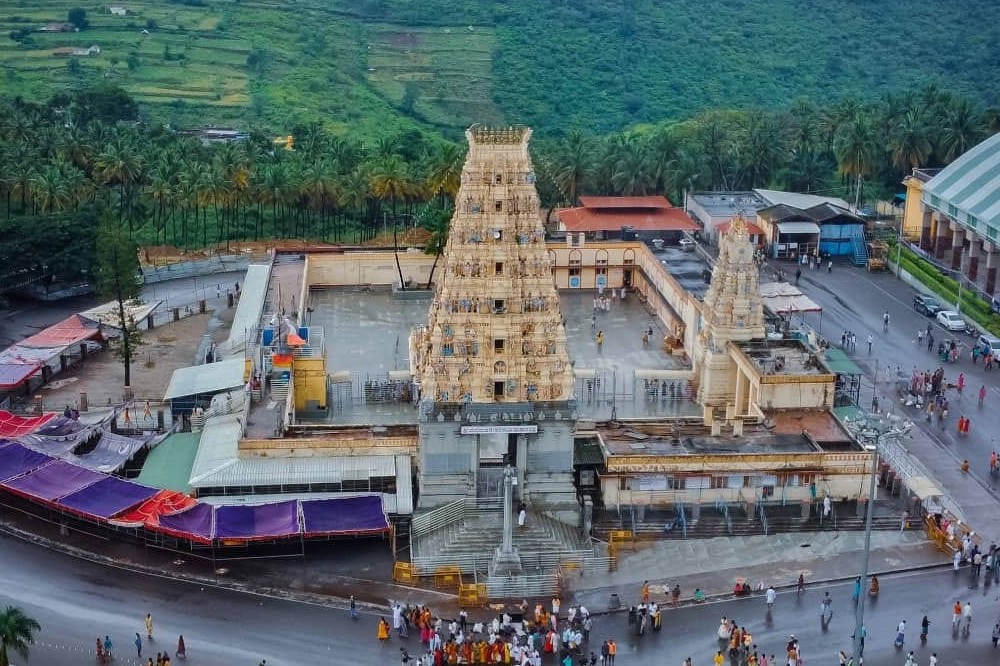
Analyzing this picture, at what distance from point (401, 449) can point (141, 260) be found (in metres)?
50.2

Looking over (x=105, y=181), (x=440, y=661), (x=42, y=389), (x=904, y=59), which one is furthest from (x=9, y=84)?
(x=440, y=661)

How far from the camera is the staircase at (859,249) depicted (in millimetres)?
105875

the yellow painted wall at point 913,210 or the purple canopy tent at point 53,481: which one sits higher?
the yellow painted wall at point 913,210

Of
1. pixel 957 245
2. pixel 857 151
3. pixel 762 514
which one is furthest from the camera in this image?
pixel 857 151

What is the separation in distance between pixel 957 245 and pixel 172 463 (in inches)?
2422

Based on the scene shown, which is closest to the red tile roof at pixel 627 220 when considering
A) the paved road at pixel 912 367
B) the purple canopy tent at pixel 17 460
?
the paved road at pixel 912 367

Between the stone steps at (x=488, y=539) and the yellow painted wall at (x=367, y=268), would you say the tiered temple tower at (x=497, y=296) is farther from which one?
the yellow painted wall at (x=367, y=268)

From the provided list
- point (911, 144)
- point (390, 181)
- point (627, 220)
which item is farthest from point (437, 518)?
point (911, 144)

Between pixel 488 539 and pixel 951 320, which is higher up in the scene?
pixel 951 320

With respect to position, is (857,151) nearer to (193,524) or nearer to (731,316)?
(731,316)

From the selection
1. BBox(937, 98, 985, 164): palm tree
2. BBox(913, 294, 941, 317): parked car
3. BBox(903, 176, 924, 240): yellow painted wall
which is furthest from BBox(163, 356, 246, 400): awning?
BBox(937, 98, 985, 164): palm tree

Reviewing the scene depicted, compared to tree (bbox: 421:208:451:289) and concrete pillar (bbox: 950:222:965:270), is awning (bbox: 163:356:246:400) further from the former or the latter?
concrete pillar (bbox: 950:222:965:270)

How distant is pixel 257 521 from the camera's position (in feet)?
193

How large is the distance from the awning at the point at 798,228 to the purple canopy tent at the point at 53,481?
2365 inches
